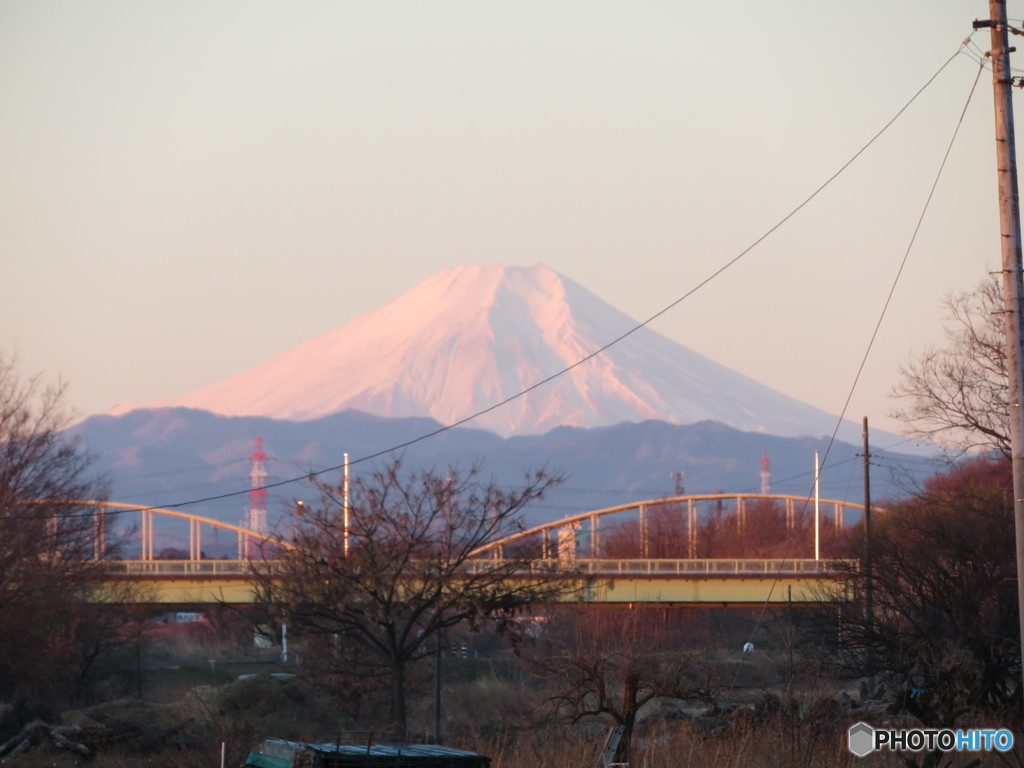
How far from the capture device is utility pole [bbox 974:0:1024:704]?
1878 centimetres

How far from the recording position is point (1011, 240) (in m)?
19.0

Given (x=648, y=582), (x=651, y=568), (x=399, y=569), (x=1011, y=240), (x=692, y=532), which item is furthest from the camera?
(x=692, y=532)

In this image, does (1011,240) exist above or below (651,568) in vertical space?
above

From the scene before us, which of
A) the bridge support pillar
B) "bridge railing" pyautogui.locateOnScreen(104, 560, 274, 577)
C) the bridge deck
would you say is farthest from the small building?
the bridge support pillar

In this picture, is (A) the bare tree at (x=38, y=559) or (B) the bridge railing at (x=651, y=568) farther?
(B) the bridge railing at (x=651, y=568)

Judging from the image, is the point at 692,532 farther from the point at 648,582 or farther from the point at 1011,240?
the point at 1011,240

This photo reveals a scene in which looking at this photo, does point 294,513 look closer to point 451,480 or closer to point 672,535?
point 451,480

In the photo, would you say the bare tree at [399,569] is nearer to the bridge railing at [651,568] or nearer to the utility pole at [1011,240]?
the utility pole at [1011,240]

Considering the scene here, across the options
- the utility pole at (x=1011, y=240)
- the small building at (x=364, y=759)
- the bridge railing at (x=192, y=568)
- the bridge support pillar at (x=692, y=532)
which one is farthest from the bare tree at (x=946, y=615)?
the bridge support pillar at (x=692, y=532)

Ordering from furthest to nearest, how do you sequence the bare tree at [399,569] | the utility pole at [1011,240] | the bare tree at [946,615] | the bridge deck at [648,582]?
1. the bridge deck at [648,582]
2. the bare tree at [399,569]
3. the bare tree at [946,615]
4. the utility pole at [1011,240]

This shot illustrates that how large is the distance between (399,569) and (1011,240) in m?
18.5

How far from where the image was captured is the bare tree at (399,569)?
3397cm

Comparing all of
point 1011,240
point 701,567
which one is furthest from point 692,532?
point 1011,240

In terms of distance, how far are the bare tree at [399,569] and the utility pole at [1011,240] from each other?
17120 millimetres
